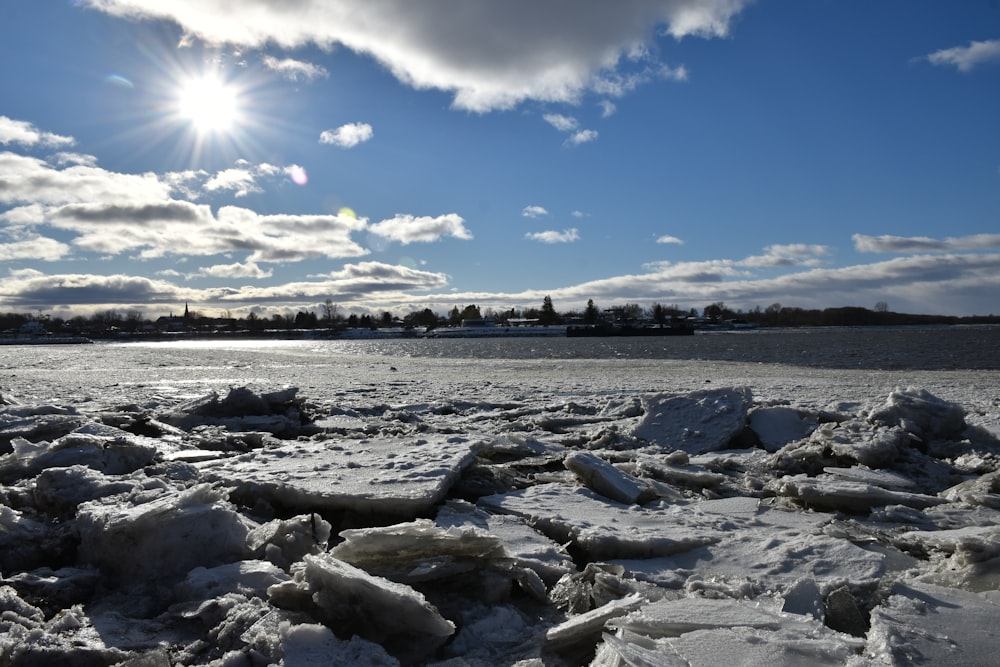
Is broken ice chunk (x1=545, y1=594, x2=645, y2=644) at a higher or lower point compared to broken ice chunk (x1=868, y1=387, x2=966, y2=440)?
lower

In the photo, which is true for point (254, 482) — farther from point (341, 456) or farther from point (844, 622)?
point (844, 622)

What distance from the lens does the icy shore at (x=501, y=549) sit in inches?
90.8

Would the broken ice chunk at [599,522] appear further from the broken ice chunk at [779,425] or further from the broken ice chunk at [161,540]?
the broken ice chunk at [779,425]

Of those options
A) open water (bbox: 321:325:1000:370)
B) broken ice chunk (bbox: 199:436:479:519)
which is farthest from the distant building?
broken ice chunk (bbox: 199:436:479:519)

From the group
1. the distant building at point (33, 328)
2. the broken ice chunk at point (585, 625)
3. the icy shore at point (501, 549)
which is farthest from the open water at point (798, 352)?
the distant building at point (33, 328)

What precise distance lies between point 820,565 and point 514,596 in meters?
1.58

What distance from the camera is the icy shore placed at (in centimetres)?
231

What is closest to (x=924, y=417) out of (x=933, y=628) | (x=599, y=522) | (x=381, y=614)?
(x=599, y=522)

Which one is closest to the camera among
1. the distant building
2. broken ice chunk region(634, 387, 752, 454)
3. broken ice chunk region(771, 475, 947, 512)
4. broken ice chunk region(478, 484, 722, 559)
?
broken ice chunk region(478, 484, 722, 559)

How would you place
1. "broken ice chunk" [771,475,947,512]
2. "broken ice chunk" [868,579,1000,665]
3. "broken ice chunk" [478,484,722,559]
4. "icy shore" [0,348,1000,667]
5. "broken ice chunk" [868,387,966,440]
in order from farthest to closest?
"broken ice chunk" [868,387,966,440]
"broken ice chunk" [771,475,947,512]
"broken ice chunk" [478,484,722,559]
"icy shore" [0,348,1000,667]
"broken ice chunk" [868,579,1000,665]

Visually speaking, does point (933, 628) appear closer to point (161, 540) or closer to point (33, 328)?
point (161, 540)

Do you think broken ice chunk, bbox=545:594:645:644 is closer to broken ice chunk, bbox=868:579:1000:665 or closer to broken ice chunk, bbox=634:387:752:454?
broken ice chunk, bbox=868:579:1000:665

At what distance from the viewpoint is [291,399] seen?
8.45 metres

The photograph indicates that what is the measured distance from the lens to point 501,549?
2.96m
